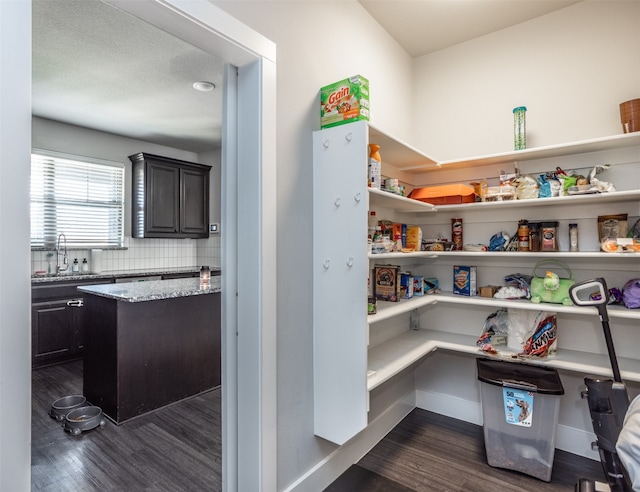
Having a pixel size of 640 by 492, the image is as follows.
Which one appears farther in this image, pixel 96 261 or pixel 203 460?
pixel 96 261

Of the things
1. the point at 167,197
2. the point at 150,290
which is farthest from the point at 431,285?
the point at 167,197

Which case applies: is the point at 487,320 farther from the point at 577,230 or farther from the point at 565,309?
the point at 577,230

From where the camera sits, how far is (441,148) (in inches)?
111

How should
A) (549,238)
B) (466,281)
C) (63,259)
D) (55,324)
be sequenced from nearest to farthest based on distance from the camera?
(549,238), (466,281), (55,324), (63,259)

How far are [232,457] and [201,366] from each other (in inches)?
62.2

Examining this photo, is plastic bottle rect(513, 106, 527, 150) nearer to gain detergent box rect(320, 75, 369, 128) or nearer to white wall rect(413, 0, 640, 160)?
white wall rect(413, 0, 640, 160)

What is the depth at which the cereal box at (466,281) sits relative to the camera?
2.56 meters

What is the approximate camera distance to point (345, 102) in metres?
1.73

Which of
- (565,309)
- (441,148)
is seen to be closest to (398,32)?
(441,148)

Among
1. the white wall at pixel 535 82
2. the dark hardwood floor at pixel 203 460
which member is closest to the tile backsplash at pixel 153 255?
the dark hardwood floor at pixel 203 460

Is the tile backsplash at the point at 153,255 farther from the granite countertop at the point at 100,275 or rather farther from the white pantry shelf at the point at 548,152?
the white pantry shelf at the point at 548,152

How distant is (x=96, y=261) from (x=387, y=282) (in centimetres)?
374

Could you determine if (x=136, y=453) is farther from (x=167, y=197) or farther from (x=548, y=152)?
(x=167, y=197)

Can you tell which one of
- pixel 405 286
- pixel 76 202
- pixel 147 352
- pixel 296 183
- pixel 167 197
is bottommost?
pixel 147 352
